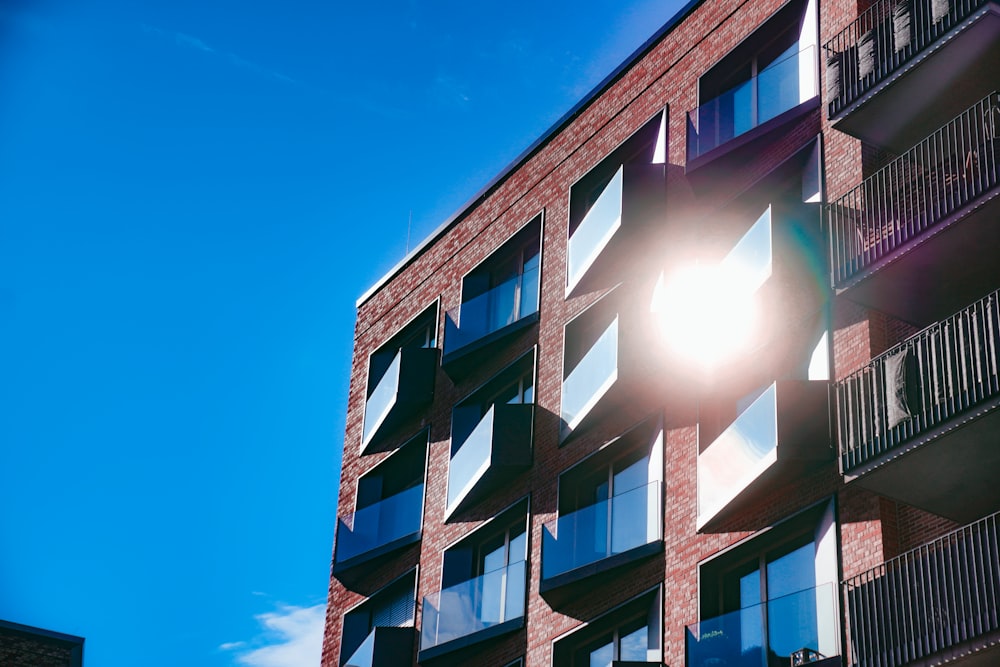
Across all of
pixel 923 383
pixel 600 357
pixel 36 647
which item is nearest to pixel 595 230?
pixel 600 357

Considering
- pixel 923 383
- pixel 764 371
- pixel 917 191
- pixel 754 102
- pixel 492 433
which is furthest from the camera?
pixel 492 433

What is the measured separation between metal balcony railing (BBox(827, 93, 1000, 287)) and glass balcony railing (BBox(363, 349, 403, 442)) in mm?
12873

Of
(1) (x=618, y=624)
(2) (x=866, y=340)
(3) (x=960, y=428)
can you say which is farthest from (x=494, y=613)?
(3) (x=960, y=428)

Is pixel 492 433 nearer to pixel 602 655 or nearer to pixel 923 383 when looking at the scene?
pixel 602 655

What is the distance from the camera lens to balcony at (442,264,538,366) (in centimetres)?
2952

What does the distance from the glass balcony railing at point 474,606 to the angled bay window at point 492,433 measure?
190cm

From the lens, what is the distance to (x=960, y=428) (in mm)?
17141

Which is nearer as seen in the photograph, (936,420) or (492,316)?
(936,420)

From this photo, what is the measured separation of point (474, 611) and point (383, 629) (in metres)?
2.68

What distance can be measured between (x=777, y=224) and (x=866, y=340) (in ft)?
8.28

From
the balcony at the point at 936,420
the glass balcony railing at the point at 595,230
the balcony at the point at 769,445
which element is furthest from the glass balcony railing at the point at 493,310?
the balcony at the point at 936,420

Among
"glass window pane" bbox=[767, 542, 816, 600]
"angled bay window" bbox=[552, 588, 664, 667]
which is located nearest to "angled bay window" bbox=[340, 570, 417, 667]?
"angled bay window" bbox=[552, 588, 664, 667]

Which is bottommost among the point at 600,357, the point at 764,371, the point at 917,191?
the point at 764,371

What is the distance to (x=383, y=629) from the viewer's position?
28.7 m
